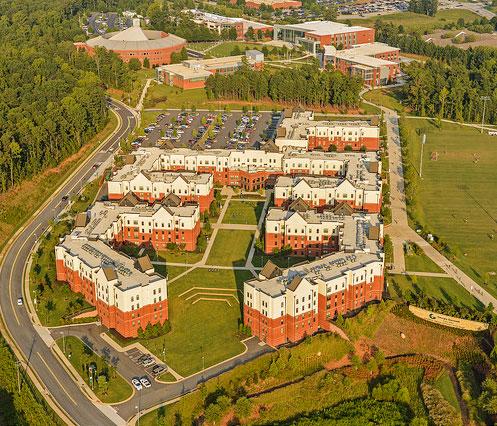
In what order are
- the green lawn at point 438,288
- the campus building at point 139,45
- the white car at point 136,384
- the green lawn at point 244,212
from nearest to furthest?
the white car at point 136,384
the green lawn at point 438,288
the green lawn at point 244,212
the campus building at point 139,45

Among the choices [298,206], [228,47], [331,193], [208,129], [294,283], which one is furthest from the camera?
[228,47]

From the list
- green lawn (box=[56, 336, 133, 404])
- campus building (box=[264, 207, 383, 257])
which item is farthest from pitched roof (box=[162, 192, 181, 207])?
green lawn (box=[56, 336, 133, 404])

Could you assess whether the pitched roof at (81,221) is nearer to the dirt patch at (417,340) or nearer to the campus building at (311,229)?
the campus building at (311,229)

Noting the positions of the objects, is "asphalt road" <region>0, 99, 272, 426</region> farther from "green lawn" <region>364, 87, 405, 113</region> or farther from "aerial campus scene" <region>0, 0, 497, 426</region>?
"green lawn" <region>364, 87, 405, 113</region>

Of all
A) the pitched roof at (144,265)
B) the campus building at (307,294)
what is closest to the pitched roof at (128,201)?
the pitched roof at (144,265)

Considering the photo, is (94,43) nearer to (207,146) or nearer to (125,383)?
(207,146)

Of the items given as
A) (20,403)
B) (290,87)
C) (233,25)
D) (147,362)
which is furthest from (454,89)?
(20,403)

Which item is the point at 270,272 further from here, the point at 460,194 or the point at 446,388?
the point at 460,194
